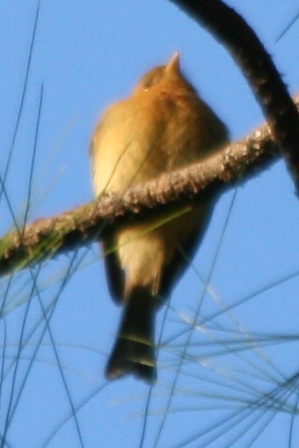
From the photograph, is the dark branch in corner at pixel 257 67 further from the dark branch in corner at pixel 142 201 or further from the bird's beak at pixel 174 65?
the bird's beak at pixel 174 65

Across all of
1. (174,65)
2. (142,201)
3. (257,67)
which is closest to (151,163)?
(174,65)

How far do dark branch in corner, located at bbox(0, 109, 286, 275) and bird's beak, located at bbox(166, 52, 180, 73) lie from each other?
1.85 meters

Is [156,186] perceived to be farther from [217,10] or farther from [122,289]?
[122,289]

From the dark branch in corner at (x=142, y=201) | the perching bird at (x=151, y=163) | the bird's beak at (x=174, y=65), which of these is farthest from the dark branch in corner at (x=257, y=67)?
the bird's beak at (x=174, y=65)

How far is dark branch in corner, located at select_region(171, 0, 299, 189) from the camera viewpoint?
3.32 feet

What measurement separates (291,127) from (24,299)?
1.17 feet

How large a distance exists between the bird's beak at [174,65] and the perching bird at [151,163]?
0.17 m

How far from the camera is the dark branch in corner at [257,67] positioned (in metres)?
1.01

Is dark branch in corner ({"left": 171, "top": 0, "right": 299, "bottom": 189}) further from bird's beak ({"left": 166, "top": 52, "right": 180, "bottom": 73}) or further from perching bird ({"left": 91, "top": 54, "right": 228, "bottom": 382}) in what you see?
bird's beak ({"left": 166, "top": 52, "right": 180, "bottom": 73})

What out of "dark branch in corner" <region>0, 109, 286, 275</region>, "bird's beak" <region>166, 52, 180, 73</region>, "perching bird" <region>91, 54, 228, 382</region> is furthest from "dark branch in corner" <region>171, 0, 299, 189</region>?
"bird's beak" <region>166, 52, 180, 73</region>

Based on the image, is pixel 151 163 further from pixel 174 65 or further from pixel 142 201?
pixel 142 201

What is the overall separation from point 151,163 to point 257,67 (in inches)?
70.4

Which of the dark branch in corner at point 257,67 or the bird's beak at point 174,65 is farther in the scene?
the bird's beak at point 174,65

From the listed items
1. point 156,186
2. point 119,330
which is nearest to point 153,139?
point 119,330
